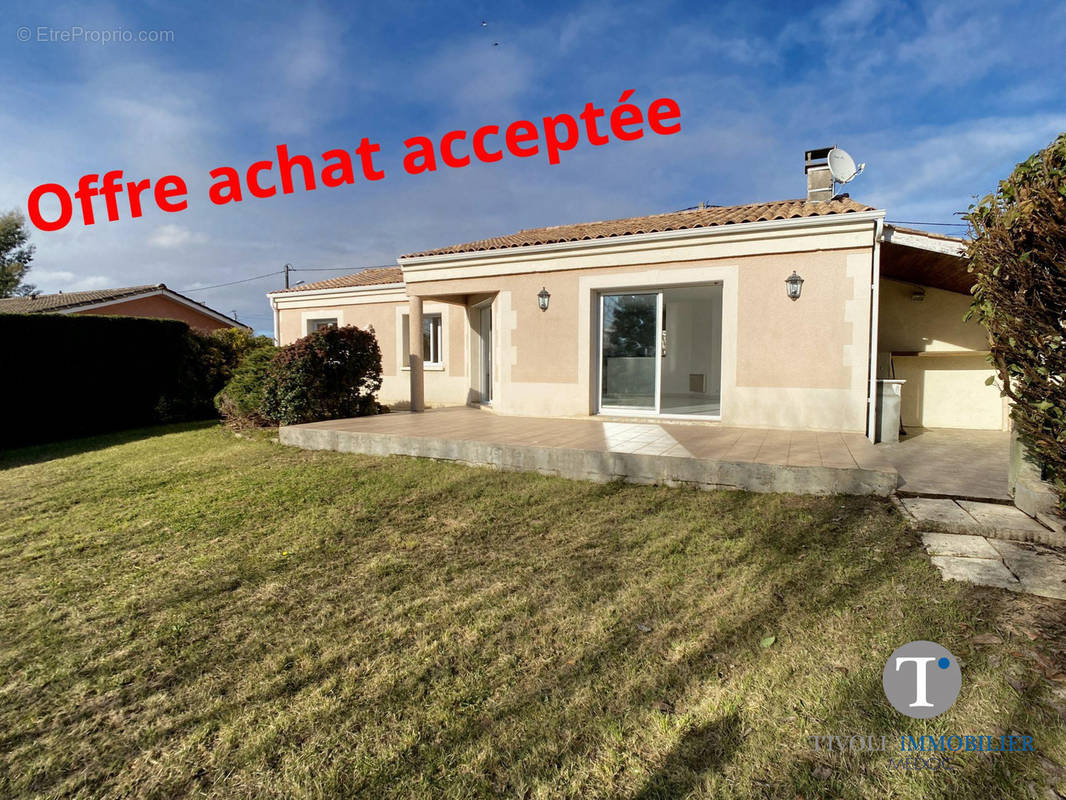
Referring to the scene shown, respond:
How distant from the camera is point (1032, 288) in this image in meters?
3.23

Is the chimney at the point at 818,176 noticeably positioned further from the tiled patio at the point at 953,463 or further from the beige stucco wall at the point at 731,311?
the tiled patio at the point at 953,463

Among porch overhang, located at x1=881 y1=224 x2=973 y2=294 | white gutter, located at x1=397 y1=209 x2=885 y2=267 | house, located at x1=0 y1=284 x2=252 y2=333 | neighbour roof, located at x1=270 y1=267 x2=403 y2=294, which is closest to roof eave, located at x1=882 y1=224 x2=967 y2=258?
porch overhang, located at x1=881 y1=224 x2=973 y2=294

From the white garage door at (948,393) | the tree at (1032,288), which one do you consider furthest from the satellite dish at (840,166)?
the tree at (1032,288)

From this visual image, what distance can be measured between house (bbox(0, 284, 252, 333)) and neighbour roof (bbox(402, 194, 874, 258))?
1164 centimetres

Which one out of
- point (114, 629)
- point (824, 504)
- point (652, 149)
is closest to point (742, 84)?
point (652, 149)

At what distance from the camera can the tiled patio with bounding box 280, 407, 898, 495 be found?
5.04 metres

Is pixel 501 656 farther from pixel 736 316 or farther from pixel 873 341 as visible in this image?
pixel 873 341

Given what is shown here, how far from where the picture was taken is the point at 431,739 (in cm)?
192

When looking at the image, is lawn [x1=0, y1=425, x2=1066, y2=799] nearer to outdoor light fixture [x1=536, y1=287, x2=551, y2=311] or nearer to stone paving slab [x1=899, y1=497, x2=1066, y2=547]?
stone paving slab [x1=899, y1=497, x2=1066, y2=547]

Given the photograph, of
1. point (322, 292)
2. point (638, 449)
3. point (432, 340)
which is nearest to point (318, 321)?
point (322, 292)

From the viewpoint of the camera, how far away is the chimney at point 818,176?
9.68m

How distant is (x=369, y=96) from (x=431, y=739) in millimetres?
13031

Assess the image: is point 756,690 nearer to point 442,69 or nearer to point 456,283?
point 456,283

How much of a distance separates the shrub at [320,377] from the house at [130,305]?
32.1 feet
